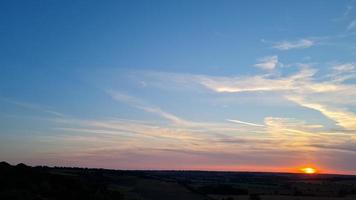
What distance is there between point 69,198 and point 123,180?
6753 cm

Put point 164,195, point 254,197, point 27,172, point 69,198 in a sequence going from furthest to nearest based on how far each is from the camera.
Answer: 1. point 254,197
2. point 164,195
3. point 27,172
4. point 69,198

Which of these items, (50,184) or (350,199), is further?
(350,199)

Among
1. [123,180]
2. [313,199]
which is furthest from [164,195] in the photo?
[313,199]

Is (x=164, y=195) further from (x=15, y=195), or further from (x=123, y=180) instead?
(x=15, y=195)

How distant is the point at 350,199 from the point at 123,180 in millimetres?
50663

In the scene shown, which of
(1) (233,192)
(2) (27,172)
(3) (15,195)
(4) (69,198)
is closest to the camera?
(3) (15,195)

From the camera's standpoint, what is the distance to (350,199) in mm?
110062

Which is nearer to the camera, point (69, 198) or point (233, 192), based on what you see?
point (69, 198)

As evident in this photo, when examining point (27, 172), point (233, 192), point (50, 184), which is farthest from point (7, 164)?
point (233, 192)

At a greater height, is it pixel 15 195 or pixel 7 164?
pixel 7 164

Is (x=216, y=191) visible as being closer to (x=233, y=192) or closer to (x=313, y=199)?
(x=233, y=192)

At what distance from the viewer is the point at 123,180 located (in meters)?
113

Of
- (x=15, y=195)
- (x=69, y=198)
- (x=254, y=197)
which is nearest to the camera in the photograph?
(x=15, y=195)

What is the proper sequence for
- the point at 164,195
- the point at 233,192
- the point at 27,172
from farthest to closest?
the point at 233,192 → the point at 164,195 → the point at 27,172
